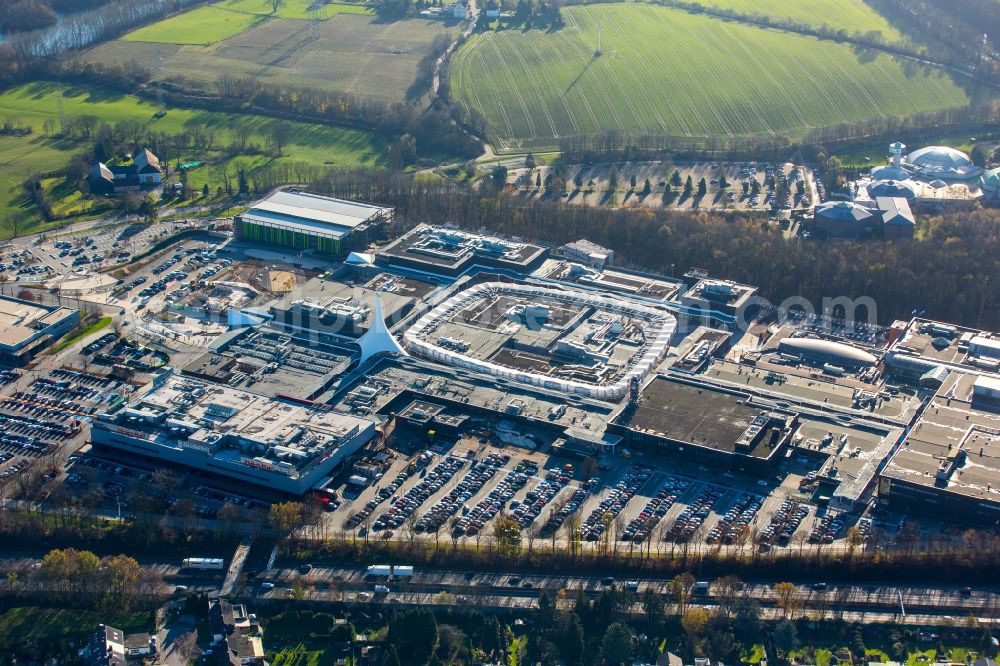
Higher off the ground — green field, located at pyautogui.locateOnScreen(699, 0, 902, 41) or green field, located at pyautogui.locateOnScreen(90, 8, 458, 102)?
green field, located at pyautogui.locateOnScreen(699, 0, 902, 41)

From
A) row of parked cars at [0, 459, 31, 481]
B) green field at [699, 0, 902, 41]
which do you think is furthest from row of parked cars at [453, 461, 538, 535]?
green field at [699, 0, 902, 41]

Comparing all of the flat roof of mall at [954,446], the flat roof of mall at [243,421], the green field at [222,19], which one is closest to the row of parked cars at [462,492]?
the flat roof of mall at [243,421]

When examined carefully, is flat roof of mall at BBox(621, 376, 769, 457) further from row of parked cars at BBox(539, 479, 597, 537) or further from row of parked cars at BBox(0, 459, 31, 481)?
row of parked cars at BBox(0, 459, 31, 481)

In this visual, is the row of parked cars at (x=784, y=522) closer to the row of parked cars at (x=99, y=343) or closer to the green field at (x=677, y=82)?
the row of parked cars at (x=99, y=343)

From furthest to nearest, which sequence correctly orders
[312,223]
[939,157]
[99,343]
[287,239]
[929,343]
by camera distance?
[939,157] → [312,223] → [287,239] → [99,343] → [929,343]

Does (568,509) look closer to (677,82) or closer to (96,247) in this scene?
(96,247)

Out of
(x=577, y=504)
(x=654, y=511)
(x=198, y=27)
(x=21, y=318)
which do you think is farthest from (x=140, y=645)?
(x=198, y=27)

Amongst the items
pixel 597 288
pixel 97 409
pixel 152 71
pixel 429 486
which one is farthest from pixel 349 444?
pixel 152 71
